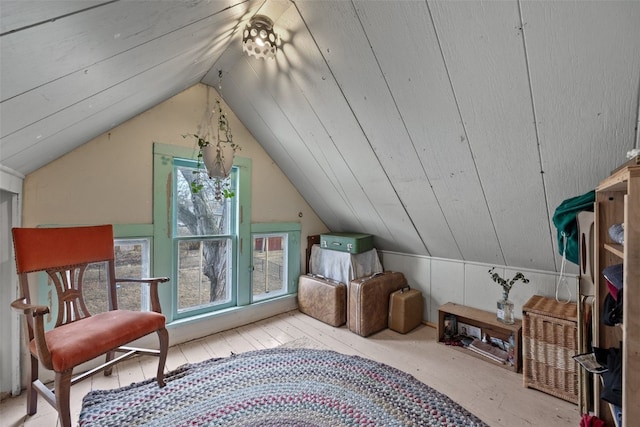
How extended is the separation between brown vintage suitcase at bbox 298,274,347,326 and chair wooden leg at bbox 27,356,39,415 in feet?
6.62

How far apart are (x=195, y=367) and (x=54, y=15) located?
2036 mm

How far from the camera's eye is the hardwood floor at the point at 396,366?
1505 mm

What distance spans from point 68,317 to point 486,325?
3.04 m

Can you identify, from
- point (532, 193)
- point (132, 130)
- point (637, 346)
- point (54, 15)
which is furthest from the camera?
point (132, 130)

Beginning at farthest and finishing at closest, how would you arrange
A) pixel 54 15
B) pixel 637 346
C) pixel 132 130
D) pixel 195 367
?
pixel 132 130
pixel 195 367
pixel 637 346
pixel 54 15

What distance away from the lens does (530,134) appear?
4.30 ft

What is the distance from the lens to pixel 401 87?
1.41m

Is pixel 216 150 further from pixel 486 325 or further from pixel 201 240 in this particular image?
pixel 486 325

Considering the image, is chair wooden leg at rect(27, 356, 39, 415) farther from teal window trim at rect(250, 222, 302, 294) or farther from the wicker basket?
the wicker basket

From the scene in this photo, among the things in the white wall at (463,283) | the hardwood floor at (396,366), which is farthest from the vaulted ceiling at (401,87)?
the hardwood floor at (396,366)

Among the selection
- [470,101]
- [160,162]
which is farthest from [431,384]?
[160,162]

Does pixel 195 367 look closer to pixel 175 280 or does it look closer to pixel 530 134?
pixel 175 280

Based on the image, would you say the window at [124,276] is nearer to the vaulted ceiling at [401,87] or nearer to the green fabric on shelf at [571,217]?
the vaulted ceiling at [401,87]

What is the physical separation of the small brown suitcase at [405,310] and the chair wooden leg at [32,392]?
253 cm
